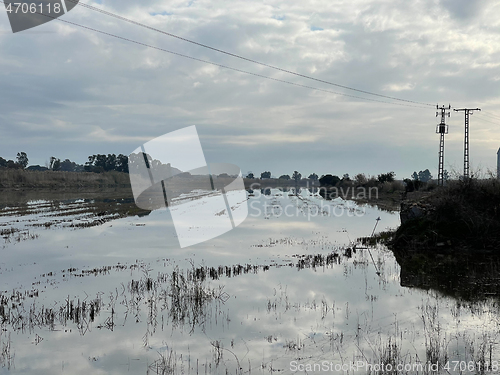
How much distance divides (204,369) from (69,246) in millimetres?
11430

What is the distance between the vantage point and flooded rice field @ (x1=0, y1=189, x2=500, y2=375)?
526 centimetres

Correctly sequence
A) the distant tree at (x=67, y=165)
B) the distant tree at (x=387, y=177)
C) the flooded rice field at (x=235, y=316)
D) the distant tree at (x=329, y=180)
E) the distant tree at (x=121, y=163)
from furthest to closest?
the distant tree at (x=67, y=165) → the distant tree at (x=121, y=163) → the distant tree at (x=329, y=180) → the distant tree at (x=387, y=177) → the flooded rice field at (x=235, y=316)

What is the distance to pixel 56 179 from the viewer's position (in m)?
75.1

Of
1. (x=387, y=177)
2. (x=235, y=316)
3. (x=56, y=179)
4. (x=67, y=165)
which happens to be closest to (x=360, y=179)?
(x=387, y=177)

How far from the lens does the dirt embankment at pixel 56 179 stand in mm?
66875

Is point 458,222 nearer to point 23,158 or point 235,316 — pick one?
point 235,316

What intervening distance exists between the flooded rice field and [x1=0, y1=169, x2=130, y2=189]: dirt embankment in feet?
203

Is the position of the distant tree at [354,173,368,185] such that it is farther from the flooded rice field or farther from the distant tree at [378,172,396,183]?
the flooded rice field

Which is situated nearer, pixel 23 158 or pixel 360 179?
pixel 360 179

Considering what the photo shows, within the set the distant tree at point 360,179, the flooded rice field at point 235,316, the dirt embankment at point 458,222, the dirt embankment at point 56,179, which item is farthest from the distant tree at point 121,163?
the dirt embankment at point 458,222

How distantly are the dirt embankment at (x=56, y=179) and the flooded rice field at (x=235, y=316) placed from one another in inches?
2432

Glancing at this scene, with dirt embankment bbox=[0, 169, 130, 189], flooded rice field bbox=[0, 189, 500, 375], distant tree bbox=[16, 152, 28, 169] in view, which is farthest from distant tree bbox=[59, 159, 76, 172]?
flooded rice field bbox=[0, 189, 500, 375]

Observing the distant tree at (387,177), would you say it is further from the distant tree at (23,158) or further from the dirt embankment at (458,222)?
the distant tree at (23,158)

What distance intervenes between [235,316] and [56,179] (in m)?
76.3
